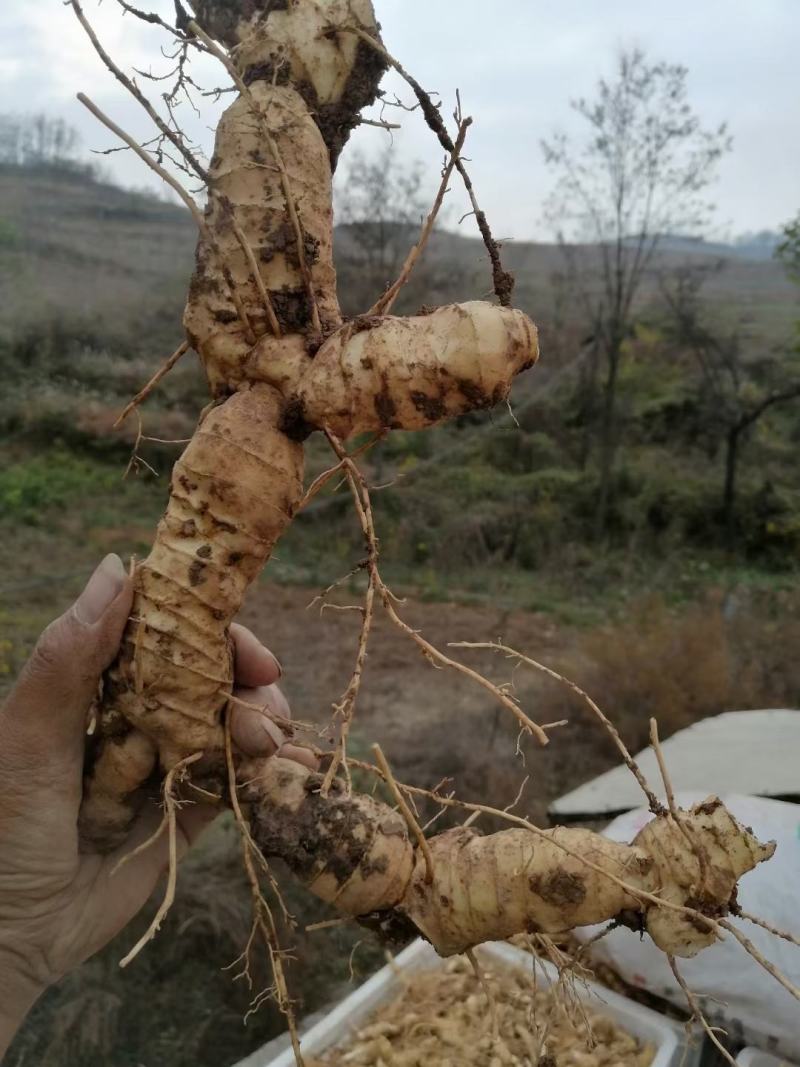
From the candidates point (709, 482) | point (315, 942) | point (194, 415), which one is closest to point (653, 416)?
point (709, 482)

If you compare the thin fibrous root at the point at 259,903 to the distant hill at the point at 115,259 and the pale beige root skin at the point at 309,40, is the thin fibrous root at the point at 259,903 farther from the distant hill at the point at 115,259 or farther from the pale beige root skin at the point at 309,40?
the distant hill at the point at 115,259

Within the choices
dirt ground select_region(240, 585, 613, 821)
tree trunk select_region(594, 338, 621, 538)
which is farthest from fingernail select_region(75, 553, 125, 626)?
tree trunk select_region(594, 338, 621, 538)

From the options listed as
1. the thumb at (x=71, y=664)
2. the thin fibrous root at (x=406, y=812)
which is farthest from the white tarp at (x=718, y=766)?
the thumb at (x=71, y=664)

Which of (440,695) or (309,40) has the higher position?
(309,40)

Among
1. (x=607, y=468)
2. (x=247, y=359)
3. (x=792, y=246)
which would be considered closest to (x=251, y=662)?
(x=247, y=359)

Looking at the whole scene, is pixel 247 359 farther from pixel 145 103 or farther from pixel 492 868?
pixel 492 868

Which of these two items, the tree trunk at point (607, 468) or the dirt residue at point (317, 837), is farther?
the tree trunk at point (607, 468)

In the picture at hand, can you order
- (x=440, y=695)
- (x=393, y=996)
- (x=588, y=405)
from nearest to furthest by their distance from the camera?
(x=393, y=996)
(x=440, y=695)
(x=588, y=405)
